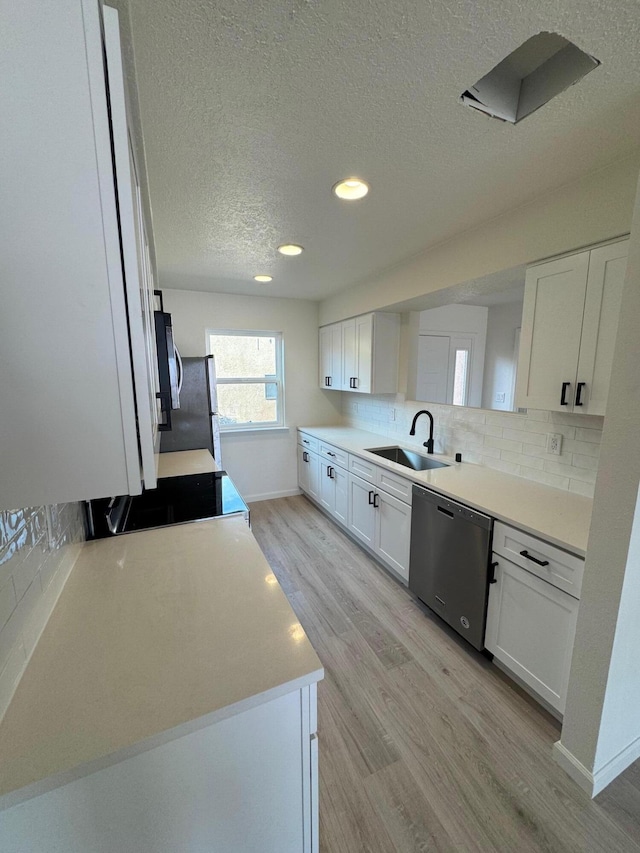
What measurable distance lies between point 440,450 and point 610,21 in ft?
7.70

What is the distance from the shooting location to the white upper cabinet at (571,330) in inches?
57.7

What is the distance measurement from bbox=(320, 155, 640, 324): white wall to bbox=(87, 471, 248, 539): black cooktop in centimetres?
194

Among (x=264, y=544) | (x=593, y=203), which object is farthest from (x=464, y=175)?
(x=264, y=544)

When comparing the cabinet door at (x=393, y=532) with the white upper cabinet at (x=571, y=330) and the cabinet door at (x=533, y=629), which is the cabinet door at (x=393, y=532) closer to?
the cabinet door at (x=533, y=629)

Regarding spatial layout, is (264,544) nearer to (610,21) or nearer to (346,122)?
(346,122)

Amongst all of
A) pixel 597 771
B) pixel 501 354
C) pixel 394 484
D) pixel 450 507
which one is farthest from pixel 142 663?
pixel 501 354

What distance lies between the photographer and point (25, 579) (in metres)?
0.86

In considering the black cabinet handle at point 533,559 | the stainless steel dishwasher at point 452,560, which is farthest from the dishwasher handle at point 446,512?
the black cabinet handle at point 533,559

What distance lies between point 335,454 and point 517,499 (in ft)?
5.77

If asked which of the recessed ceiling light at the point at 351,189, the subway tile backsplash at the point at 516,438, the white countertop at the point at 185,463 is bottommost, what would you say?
the white countertop at the point at 185,463

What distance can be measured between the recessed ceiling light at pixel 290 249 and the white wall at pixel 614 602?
1814 mm

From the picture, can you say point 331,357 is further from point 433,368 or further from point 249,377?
point 433,368

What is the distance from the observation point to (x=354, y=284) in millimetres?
3303

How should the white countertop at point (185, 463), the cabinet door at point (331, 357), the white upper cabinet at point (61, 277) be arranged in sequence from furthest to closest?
the cabinet door at point (331, 357) → the white countertop at point (185, 463) → the white upper cabinet at point (61, 277)
